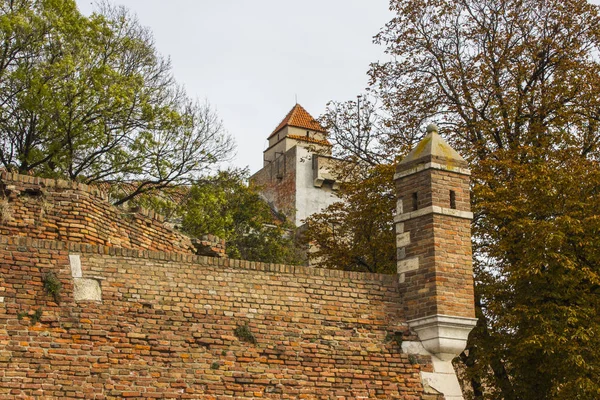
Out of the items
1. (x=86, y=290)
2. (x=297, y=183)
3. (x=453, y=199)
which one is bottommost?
(x=86, y=290)

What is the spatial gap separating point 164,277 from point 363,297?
3.12 m

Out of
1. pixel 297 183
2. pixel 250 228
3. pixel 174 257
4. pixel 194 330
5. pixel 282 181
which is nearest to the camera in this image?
pixel 194 330

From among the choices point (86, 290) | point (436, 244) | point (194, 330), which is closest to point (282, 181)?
point (436, 244)

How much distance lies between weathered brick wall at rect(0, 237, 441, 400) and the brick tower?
375mm

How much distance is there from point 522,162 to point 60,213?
36.1 ft

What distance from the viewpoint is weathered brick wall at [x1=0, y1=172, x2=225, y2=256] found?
1639 cm

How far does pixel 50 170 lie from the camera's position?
25.7m

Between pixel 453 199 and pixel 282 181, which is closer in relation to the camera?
pixel 453 199

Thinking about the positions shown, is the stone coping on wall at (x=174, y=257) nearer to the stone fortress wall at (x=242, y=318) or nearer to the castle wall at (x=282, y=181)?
the stone fortress wall at (x=242, y=318)

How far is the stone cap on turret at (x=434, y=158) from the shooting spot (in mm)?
15102

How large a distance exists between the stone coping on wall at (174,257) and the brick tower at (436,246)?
56 centimetres

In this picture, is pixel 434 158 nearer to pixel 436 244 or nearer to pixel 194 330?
pixel 436 244

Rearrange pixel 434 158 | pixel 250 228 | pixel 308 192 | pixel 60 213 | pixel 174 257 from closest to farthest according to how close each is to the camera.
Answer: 1. pixel 174 257
2. pixel 434 158
3. pixel 60 213
4. pixel 250 228
5. pixel 308 192

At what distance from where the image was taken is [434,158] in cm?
1509
